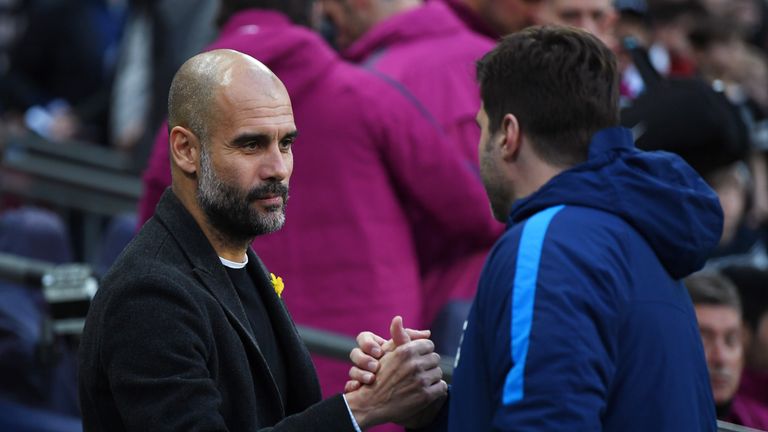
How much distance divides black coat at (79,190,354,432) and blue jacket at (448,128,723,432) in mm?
362

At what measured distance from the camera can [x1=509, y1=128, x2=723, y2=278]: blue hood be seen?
10.1 ft

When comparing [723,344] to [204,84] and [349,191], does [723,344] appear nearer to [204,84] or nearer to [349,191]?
[349,191]

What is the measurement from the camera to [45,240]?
6930mm

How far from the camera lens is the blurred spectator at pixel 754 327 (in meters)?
5.65

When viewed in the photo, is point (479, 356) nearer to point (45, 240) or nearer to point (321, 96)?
point (321, 96)

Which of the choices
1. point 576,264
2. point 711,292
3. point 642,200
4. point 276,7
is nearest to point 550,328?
point 576,264

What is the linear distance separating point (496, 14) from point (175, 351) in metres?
3.20

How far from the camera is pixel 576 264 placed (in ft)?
9.60

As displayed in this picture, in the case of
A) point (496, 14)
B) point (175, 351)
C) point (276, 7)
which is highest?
point (276, 7)

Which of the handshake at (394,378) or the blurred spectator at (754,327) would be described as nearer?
the handshake at (394,378)

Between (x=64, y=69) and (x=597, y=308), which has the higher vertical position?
(x=597, y=308)

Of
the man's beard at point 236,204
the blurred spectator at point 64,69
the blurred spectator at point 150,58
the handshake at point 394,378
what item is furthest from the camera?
the blurred spectator at point 64,69

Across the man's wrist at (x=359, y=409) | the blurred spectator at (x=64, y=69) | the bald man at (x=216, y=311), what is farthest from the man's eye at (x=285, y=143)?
the blurred spectator at (x=64, y=69)

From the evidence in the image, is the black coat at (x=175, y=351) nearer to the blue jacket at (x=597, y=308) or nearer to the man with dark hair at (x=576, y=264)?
the man with dark hair at (x=576, y=264)
